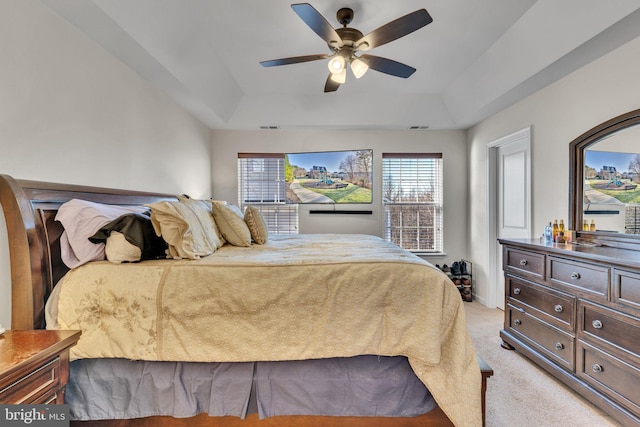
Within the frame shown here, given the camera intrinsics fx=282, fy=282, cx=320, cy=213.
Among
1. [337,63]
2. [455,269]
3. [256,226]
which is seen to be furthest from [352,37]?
[455,269]

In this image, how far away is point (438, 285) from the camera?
141cm

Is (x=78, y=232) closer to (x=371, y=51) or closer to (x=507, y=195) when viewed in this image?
(x=371, y=51)

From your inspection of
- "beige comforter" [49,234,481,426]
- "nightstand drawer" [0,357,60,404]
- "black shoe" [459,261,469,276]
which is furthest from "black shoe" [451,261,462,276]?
"nightstand drawer" [0,357,60,404]

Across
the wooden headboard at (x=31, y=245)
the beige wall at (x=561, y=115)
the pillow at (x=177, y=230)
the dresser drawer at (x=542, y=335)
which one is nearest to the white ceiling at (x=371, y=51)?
the beige wall at (x=561, y=115)

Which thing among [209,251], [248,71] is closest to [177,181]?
[248,71]

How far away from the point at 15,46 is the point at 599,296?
3612mm

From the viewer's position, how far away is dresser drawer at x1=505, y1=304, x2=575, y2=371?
1954mm

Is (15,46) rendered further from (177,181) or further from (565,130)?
(565,130)

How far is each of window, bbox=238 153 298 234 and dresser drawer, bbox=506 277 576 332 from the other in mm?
2850

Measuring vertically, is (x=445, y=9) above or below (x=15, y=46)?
above

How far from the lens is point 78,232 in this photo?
1486 millimetres

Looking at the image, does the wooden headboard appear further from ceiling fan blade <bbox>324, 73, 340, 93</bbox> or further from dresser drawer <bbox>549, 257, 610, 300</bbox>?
dresser drawer <bbox>549, 257, 610, 300</bbox>

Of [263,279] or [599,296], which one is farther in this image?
[599,296]

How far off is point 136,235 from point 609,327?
281cm
